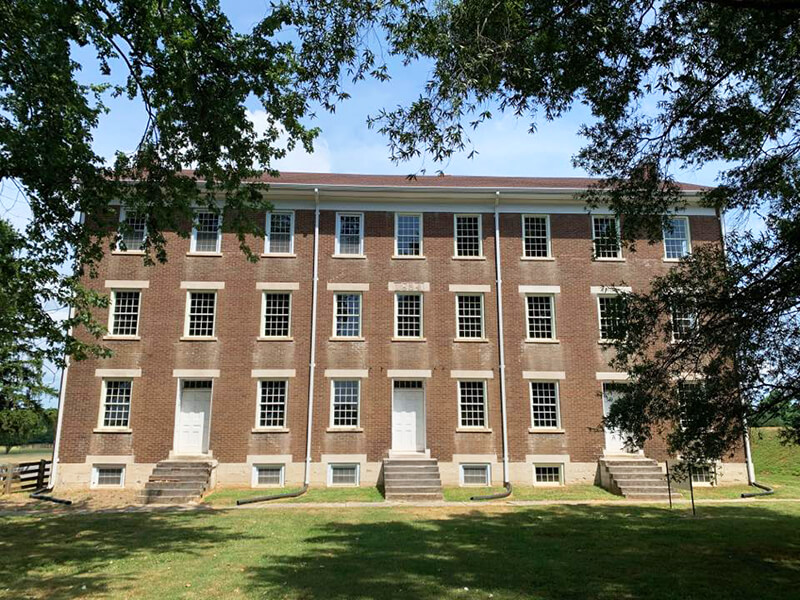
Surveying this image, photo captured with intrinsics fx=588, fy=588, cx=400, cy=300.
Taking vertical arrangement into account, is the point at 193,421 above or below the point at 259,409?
below

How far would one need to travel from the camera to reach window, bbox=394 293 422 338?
69.9 ft

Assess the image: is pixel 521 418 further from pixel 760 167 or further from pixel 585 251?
pixel 760 167

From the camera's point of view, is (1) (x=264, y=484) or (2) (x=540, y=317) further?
(2) (x=540, y=317)

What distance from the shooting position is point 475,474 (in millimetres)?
20422

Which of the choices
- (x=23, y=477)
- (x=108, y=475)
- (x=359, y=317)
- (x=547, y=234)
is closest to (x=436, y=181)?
(x=547, y=234)

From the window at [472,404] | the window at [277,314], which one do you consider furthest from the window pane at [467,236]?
the window at [277,314]

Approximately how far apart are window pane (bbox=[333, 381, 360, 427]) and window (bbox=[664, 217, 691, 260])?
12.7 metres

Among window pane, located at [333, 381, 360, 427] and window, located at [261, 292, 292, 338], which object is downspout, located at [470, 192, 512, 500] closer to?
window pane, located at [333, 381, 360, 427]

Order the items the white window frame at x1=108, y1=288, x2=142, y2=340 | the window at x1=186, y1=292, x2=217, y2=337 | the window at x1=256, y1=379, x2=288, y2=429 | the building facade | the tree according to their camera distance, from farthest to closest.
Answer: the window at x1=186, y1=292, x2=217, y2=337 < the white window frame at x1=108, y1=288, x2=142, y2=340 < the window at x1=256, y1=379, x2=288, y2=429 < the building facade < the tree

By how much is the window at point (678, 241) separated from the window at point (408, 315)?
31.4 ft

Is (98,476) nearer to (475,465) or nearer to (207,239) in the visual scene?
(207,239)

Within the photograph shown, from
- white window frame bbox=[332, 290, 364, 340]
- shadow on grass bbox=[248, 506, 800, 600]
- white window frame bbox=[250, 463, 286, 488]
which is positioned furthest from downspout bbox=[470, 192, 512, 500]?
white window frame bbox=[250, 463, 286, 488]

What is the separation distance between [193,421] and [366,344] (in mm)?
6544

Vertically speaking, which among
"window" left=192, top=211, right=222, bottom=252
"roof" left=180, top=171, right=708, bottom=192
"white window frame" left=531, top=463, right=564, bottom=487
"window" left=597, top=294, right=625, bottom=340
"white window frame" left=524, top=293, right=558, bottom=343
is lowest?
"white window frame" left=531, top=463, right=564, bottom=487
